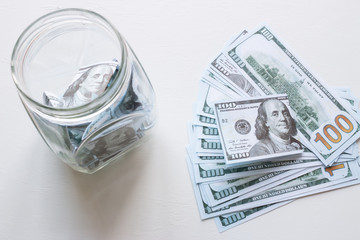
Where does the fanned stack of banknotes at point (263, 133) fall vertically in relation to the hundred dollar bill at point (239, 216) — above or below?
above

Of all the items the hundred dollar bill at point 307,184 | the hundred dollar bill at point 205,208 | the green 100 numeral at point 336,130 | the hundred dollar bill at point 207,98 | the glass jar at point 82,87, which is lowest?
the hundred dollar bill at point 307,184

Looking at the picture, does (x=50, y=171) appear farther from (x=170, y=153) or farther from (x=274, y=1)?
(x=274, y=1)

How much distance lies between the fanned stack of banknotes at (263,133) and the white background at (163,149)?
2cm

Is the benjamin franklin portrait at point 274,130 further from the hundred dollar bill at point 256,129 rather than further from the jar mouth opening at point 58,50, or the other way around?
the jar mouth opening at point 58,50

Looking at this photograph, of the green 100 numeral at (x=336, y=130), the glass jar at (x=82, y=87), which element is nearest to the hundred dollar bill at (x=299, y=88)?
the green 100 numeral at (x=336, y=130)

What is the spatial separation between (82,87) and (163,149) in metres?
0.21

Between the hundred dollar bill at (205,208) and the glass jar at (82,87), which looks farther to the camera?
the hundred dollar bill at (205,208)

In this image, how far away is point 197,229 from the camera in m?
0.62

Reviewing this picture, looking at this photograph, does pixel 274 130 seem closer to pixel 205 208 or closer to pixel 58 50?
pixel 205 208

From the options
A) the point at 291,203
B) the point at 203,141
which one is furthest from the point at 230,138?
the point at 291,203

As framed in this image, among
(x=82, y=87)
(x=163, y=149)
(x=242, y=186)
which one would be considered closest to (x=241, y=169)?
(x=242, y=186)

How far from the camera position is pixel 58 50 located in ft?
1.92

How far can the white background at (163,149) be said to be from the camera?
2.04ft

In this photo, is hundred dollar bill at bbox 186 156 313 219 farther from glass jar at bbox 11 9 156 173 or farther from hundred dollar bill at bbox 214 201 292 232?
glass jar at bbox 11 9 156 173
